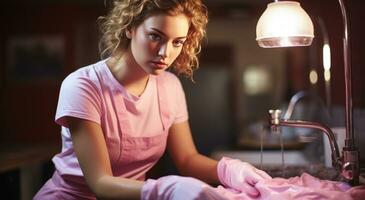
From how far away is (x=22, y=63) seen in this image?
Answer: 4.19 meters

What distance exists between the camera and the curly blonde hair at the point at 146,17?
101 centimetres

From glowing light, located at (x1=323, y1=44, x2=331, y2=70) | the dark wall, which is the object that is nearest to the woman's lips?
glowing light, located at (x1=323, y1=44, x2=331, y2=70)

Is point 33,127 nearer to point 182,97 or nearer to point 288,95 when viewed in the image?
point 288,95

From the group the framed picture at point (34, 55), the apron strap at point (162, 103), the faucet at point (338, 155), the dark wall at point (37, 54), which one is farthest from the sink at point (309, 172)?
the framed picture at point (34, 55)

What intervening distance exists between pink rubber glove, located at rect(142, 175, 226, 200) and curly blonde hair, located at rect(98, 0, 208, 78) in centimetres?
39

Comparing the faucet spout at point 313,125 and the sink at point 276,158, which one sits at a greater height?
the faucet spout at point 313,125

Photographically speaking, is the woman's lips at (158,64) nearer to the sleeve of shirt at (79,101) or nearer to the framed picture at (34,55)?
the sleeve of shirt at (79,101)

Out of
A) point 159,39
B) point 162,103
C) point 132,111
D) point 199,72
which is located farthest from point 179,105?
point 199,72

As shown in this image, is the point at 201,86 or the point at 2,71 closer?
the point at 2,71

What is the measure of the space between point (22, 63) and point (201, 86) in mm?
1833

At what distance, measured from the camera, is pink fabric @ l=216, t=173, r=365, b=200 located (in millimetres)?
883

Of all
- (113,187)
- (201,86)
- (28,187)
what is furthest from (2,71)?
(113,187)

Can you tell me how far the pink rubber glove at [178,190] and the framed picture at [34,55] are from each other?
3620 mm

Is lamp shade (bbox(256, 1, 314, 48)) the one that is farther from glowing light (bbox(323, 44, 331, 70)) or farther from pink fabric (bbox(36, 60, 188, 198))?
glowing light (bbox(323, 44, 331, 70))
